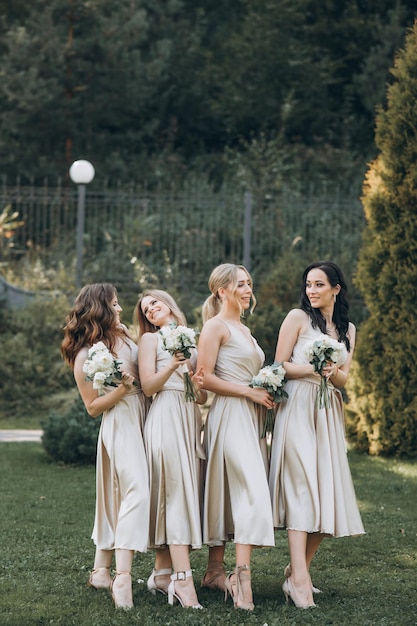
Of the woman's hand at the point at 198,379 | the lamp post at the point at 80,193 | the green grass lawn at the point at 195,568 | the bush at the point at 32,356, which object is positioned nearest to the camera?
the green grass lawn at the point at 195,568

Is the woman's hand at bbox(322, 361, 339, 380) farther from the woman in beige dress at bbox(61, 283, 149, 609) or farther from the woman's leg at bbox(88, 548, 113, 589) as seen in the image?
the woman's leg at bbox(88, 548, 113, 589)

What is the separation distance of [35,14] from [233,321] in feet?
53.3

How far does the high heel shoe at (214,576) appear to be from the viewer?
5203mm

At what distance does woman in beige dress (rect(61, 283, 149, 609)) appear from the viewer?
4.84 metres

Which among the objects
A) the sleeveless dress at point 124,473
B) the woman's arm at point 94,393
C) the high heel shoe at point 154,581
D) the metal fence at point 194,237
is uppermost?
the metal fence at point 194,237

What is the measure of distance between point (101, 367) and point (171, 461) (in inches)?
25.7

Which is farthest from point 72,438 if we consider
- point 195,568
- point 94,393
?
point 94,393

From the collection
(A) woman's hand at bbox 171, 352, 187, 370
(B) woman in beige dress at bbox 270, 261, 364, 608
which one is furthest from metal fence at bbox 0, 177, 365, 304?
(A) woman's hand at bbox 171, 352, 187, 370

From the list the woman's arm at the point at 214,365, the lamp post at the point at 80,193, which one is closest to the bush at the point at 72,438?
the woman's arm at the point at 214,365

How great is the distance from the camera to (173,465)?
16.1 feet

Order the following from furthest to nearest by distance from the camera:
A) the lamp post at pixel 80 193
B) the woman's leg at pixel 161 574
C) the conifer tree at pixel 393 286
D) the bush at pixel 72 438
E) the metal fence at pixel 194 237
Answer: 1. the metal fence at pixel 194 237
2. the lamp post at pixel 80 193
3. the conifer tree at pixel 393 286
4. the bush at pixel 72 438
5. the woman's leg at pixel 161 574

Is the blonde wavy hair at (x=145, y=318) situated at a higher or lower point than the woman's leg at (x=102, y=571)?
higher

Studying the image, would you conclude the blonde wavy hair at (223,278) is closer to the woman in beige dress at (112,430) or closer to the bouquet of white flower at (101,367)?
the woman in beige dress at (112,430)

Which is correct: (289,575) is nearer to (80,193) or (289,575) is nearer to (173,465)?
(173,465)
